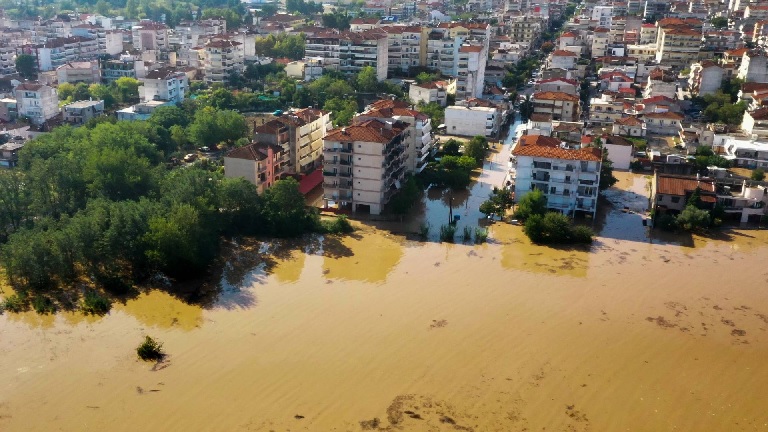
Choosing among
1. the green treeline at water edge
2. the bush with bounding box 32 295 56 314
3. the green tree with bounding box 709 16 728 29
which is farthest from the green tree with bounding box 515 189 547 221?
the green tree with bounding box 709 16 728 29

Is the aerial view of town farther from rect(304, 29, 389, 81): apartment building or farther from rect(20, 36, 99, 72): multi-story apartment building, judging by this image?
rect(20, 36, 99, 72): multi-story apartment building

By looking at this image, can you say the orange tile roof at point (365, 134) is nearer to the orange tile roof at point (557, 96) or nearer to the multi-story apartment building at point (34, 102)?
the orange tile roof at point (557, 96)

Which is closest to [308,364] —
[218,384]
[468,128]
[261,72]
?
[218,384]

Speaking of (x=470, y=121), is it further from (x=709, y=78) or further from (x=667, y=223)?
(x=709, y=78)

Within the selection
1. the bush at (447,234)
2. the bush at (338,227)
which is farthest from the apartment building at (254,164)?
the bush at (447,234)

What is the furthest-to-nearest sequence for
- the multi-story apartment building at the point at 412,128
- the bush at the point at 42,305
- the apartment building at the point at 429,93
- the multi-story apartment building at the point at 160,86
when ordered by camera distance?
1. the apartment building at the point at 429,93
2. the multi-story apartment building at the point at 160,86
3. the multi-story apartment building at the point at 412,128
4. the bush at the point at 42,305

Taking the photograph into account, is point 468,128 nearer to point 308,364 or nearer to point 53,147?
point 53,147
